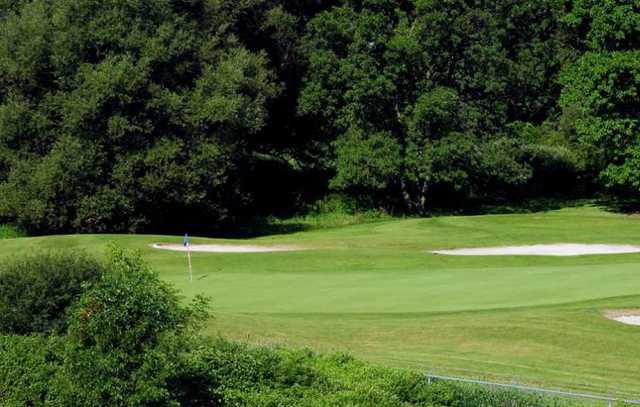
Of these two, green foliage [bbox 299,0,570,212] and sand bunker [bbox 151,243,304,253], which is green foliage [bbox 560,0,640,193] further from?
sand bunker [bbox 151,243,304,253]

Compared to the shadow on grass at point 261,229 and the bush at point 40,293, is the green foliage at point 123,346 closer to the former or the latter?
the bush at point 40,293

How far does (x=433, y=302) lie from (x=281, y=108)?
3653cm

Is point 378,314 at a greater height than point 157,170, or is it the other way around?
point 157,170

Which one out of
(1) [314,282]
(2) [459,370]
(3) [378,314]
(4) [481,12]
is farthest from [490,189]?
(2) [459,370]

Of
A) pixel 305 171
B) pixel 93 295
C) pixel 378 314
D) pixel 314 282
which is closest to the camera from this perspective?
pixel 93 295

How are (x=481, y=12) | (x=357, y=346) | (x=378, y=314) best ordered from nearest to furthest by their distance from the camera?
(x=357, y=346), (x=378, y=314), (x=481, y=12)

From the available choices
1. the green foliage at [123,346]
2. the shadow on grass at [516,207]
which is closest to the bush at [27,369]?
the green foliage at [123,346]

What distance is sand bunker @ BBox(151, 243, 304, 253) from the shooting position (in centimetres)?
3597

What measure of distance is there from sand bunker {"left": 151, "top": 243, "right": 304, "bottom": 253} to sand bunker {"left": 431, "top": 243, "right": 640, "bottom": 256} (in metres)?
6.16

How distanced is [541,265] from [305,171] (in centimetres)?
3312

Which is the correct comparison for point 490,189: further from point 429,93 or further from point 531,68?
point 429,93

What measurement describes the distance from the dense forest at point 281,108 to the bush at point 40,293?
27879 mm

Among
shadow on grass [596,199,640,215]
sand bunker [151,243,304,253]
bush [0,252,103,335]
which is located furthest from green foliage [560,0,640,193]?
bush [0,252,103,335]

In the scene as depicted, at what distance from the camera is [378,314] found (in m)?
22.6
